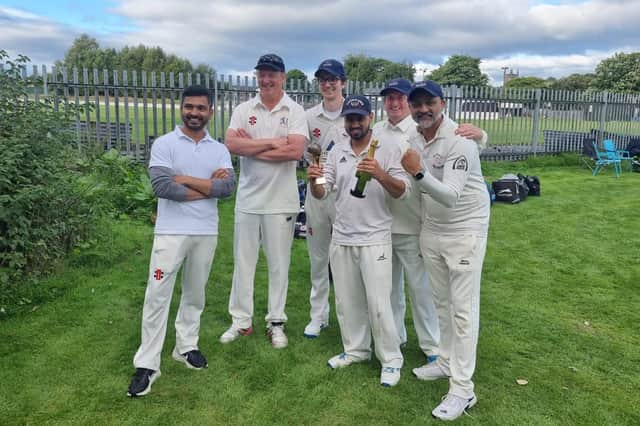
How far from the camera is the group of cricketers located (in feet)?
10.5

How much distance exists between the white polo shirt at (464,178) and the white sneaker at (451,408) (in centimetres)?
106

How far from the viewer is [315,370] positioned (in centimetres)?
384

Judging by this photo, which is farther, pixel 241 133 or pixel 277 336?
pixel 277 336

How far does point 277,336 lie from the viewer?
167 inches

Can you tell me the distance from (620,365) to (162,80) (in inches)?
375

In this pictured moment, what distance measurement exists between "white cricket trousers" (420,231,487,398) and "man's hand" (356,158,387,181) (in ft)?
1.66

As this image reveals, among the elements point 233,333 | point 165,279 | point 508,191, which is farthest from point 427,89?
point 508,191

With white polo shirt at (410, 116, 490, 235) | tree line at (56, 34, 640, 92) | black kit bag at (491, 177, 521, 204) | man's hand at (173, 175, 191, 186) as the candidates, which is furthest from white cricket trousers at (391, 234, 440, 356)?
tree line at (56, 34, 640, 92)

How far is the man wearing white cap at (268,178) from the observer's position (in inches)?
157

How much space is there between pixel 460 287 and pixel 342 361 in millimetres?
1151

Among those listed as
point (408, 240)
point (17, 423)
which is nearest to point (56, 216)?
point (17, 423)

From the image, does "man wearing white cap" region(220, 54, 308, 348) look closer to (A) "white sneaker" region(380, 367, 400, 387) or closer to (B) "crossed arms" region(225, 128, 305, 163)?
(B) "crossed arms" region(225, 128, 305, 163)

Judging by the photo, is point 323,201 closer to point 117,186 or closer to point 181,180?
point 181,180

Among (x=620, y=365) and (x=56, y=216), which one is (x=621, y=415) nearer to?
(x=620, y=365)
